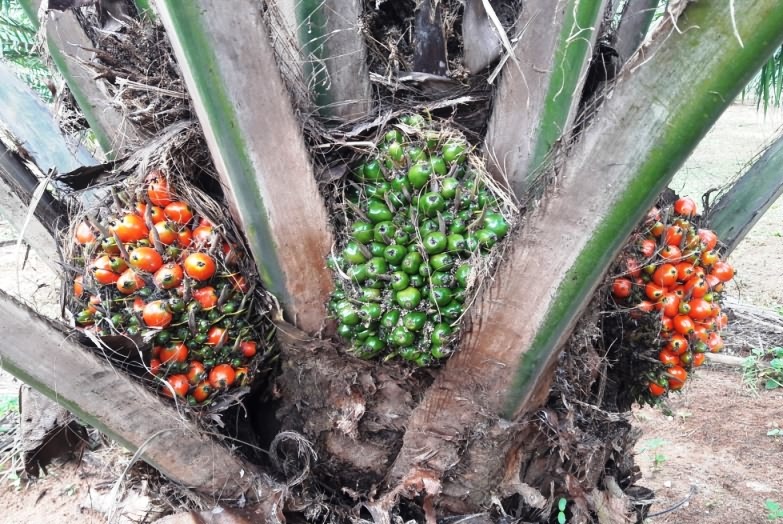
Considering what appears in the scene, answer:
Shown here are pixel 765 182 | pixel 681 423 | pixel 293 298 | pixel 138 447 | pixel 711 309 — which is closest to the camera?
pixel 138 447

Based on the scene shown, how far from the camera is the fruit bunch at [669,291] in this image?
1.68 m

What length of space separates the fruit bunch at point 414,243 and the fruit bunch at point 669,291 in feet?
1.65

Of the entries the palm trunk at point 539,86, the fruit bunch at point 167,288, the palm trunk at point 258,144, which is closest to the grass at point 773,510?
the palm trunk at point 539,86

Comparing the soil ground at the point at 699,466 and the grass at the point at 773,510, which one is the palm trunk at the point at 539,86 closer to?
the soil ground at the point at 699,466

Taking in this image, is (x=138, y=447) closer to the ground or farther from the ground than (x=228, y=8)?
closer to the ground

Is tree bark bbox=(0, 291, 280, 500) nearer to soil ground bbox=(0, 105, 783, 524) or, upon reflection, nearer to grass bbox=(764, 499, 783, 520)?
soil ground bbox=(0, 105, 783, 524)

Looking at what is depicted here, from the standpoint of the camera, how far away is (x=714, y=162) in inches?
380

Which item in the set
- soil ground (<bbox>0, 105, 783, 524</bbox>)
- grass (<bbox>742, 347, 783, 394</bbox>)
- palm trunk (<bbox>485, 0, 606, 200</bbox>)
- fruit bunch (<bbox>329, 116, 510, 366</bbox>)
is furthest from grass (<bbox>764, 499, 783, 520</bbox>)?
palm trunk (<bbox>485, 0, 606, 200</bbox>)

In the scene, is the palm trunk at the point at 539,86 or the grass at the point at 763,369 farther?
the grass at the point at 763,369

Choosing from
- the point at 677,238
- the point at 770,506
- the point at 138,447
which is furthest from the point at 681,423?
the point at 138,447

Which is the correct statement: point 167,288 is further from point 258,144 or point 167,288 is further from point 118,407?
point 258,144

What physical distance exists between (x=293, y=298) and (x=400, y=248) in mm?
349

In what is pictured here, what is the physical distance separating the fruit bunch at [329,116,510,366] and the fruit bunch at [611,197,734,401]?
0.50 m

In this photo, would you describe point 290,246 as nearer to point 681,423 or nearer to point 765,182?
point 765,182
